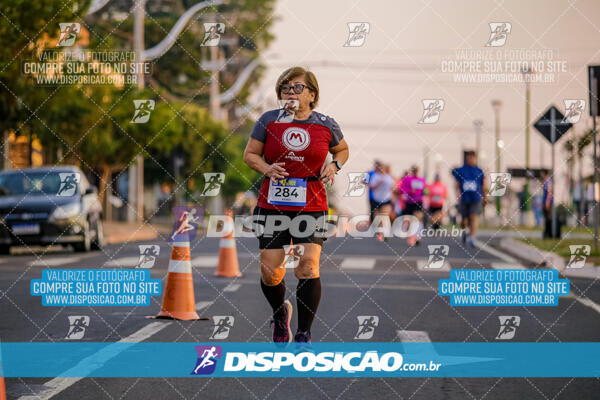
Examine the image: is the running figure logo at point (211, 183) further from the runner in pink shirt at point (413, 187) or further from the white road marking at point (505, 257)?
the runner in pink shirt at point (413, 187)

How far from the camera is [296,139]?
6.89 meters

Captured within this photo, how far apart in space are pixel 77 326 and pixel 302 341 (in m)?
2.58

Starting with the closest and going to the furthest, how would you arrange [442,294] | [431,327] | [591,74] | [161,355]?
[161,355], [431,327], [442,294], [591,74]

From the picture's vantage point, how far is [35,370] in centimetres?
653

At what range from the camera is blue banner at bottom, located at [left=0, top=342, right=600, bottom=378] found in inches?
260

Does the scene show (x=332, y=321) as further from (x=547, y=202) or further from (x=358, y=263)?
(x=547, y=202)

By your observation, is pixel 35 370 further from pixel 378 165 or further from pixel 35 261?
pixel 378 165

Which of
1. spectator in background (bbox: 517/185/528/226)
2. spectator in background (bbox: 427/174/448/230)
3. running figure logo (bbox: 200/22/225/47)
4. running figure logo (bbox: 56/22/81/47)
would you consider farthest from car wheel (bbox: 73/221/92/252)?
spectator in background (bbox: 517/185/528/226)

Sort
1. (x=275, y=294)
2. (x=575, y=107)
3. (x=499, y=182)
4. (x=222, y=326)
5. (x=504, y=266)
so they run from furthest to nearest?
(x=504, y=266)
(x=499, y=182)
(x=575, y=107)
(x=222, y=326)
(x=275, y=294)

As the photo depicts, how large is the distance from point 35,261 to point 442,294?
7.97 m

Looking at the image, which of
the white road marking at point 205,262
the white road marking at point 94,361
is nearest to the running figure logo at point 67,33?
the white road marking at point 205,262

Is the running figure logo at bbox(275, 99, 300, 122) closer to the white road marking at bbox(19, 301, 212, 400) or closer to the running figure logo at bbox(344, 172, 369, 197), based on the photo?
the white road marking at bbox(19, 301, 212, 400)

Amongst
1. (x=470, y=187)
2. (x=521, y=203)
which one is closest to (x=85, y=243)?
(x=470, y=187)

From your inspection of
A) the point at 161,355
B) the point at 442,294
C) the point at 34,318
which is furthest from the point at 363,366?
the point at 442,294
